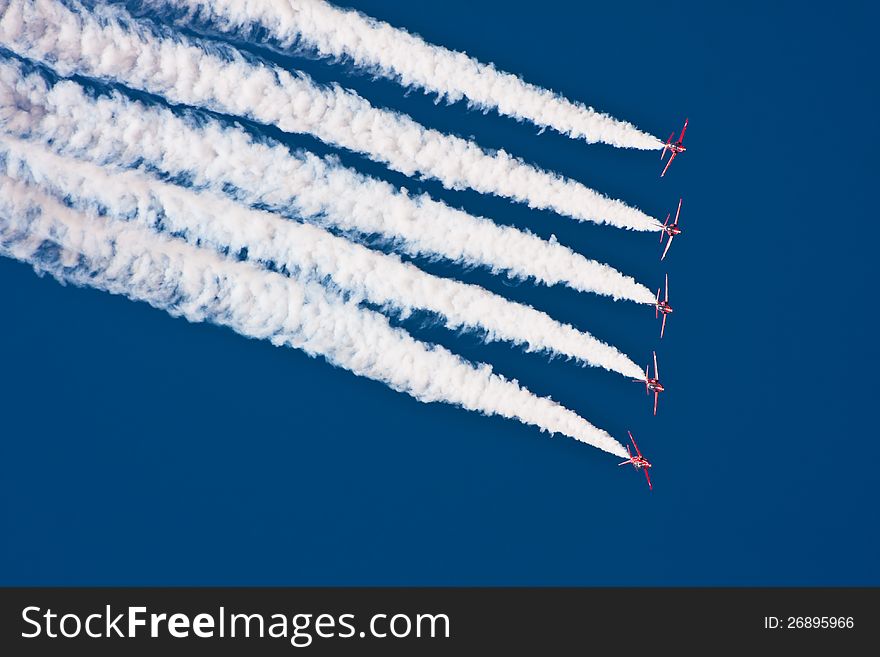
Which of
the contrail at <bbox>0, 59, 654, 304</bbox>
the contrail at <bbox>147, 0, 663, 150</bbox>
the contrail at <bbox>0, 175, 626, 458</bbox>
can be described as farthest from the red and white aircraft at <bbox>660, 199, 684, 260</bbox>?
the contrail at <bbox>0, 175, 626, 458</bbox>

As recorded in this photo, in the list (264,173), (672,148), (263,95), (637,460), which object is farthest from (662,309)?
(263,95)

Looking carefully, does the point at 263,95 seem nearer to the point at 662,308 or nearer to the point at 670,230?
the point at 670,230

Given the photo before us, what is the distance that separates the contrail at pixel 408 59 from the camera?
9383mm

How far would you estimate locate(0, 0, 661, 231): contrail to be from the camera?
8.63m

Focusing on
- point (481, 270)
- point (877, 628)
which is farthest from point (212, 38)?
point (877, 628)

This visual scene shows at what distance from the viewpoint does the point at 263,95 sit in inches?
371

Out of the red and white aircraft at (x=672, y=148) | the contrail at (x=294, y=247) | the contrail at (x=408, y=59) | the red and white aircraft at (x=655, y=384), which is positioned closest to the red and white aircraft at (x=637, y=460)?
the red and white aircraft at (x=655, y=384)

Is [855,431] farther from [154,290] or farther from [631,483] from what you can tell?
[154,290]

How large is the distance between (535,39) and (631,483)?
594cm

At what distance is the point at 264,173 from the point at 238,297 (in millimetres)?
1376

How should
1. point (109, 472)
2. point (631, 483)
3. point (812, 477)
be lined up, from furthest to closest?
point (812, 477) < point (631, 483) < point (109, 472)

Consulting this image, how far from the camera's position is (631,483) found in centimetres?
1165

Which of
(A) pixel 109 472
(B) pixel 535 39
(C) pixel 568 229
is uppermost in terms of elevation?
(B) pixel 535 39

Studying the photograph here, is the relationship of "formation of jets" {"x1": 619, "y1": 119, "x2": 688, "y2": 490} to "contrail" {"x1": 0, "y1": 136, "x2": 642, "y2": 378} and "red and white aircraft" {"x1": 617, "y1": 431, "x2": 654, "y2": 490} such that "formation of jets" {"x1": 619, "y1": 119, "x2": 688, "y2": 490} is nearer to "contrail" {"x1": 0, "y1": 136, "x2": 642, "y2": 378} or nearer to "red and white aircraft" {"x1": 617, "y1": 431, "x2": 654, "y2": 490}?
"red and white aircraft" {"x1": 617, "y1": 431, "x2": 654, "y2": 490}
